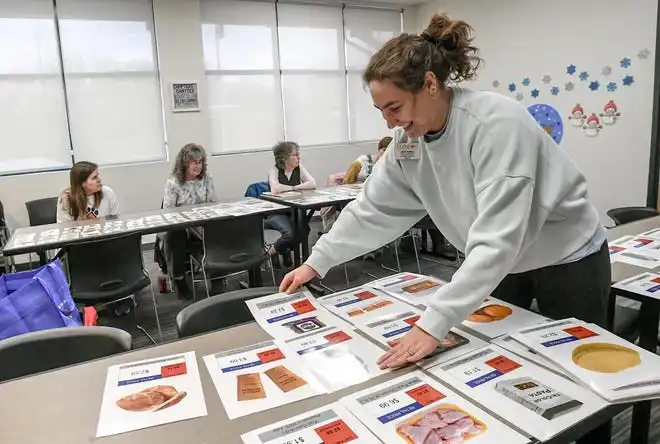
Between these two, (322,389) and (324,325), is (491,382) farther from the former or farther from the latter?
(324,325)

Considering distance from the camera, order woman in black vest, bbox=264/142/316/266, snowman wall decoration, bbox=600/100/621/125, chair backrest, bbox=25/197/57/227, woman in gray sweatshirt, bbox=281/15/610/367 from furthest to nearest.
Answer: snowman wall decoration, bbox=600/100/621/125 < chair backrest, bbox=25/197/57/227 < woman in black vest, bbox=264/142/316/266 < woman in gray sweatshirt, bbox=281/15/610/367

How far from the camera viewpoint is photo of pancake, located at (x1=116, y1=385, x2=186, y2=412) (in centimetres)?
99

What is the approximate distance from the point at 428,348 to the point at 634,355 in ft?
1.35

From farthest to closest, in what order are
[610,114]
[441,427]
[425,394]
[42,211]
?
[610,114] < [42,211] < [425,394] < [441,427]

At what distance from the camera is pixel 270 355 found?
1170 mm

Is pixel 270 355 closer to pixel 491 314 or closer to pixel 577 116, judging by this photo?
pixel 491 314

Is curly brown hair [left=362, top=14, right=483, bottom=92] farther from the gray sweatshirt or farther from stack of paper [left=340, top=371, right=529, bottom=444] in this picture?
stack of paper [left=340, top=371, right=529, bottom=444]

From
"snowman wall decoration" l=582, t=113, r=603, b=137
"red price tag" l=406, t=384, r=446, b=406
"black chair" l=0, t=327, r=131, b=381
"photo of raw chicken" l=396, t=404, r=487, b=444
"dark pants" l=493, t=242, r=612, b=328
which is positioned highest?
"snowman wall decoration" l=582, t=113, r=603, b=137

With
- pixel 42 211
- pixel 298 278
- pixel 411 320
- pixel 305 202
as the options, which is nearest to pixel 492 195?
pixel 411 320

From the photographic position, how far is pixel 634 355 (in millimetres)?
1017

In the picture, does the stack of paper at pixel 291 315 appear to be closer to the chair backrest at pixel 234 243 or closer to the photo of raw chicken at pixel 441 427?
the photo of raw chicken at pixel 441 427

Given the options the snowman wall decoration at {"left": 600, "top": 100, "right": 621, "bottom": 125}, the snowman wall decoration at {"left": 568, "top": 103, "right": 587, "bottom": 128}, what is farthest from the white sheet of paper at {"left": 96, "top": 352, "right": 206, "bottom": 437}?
the snowman wall decoration at {"left": 568, "top": 103, "right": 587, "bottom": 128}

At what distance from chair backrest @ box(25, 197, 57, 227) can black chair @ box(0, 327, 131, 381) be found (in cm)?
338

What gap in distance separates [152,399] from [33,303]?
1042 mm
